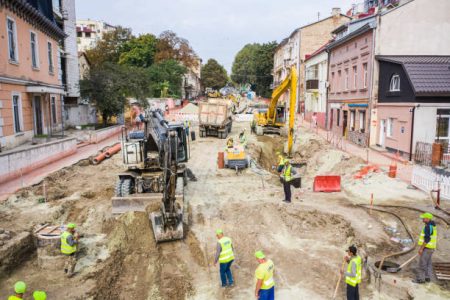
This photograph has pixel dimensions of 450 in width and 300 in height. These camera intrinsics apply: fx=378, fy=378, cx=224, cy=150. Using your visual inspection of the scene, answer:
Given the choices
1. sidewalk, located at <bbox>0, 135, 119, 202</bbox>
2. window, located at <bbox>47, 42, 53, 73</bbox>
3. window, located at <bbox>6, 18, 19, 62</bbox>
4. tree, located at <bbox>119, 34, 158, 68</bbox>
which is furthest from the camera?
tree, located at <bbox>119, 34, 158, 68</bbox>

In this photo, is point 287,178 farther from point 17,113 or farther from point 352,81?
point 352,81

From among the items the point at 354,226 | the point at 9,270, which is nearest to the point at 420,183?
the point at 354,226

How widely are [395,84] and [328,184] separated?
9.65m

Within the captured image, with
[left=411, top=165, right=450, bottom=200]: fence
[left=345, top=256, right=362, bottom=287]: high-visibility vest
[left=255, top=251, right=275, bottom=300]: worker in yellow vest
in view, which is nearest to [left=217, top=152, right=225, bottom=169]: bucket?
[left=411, top=165, right=450, bottom=200]: fence

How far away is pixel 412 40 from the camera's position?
2261cm

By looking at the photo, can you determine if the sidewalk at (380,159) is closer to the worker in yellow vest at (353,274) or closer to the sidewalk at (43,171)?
the worker in yellow vest at (353,274)

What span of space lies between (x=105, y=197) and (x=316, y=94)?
29.2m

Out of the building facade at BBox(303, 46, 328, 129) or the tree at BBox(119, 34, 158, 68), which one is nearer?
the building facade at BBox(303, 46, 328, 129)

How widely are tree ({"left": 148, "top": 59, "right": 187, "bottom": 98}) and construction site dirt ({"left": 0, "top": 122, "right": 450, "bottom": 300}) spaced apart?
3776 cm

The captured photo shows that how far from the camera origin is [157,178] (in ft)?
43.1

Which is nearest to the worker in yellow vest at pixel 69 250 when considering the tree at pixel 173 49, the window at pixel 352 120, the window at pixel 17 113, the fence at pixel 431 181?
the fence at pixel 431 181

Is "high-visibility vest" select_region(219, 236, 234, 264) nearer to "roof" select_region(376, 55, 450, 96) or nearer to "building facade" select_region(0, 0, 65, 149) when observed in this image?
"building facade" select_region(0, 0, 65, 149)

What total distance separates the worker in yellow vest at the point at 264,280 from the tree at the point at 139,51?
56.6m

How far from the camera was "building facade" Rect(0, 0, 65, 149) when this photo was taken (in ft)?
61.0
